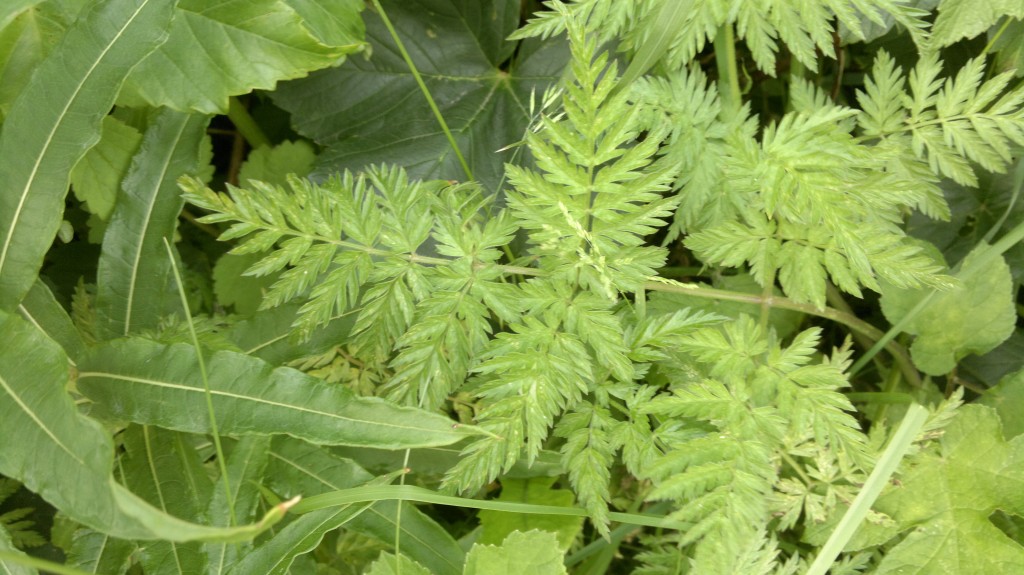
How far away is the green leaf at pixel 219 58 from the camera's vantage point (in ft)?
4.39

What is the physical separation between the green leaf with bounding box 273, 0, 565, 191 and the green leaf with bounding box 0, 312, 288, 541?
724 mm

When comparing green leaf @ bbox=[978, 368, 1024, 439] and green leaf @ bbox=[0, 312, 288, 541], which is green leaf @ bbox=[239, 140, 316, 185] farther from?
green leaf @ bbox=[978, 368, 1024, 439]

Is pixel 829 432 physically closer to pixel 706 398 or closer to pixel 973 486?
pixel 706 398

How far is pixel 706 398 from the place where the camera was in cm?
126

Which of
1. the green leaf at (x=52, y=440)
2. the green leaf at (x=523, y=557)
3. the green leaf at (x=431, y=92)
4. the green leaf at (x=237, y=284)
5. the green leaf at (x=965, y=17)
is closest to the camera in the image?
the green leaf at (x=52, y=440)

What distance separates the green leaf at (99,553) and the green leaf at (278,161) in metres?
0.94

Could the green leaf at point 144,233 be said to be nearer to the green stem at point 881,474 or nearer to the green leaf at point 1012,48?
the green stem at point 881,474

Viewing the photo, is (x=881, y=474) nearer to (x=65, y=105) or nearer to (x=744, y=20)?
(x=744, y=20)

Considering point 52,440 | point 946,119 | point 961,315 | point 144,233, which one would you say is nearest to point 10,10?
point 144,233

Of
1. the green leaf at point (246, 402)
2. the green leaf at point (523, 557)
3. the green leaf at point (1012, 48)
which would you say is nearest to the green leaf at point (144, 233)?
the green leaf at point (246, 402)

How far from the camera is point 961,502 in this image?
1382mm

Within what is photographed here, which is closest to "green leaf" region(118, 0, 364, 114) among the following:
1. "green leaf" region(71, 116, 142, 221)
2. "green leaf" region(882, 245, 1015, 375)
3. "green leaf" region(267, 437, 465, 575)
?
"green leaf" region(71, 116, 142, 221)

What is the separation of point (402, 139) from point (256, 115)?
0.61 meters

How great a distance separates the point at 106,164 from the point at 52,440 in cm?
69
